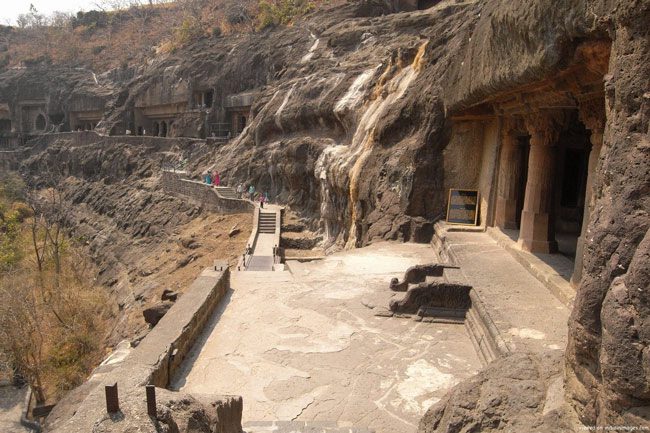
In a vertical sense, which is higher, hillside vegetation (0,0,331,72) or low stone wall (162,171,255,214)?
hillside vegetation (0,0,331,72)

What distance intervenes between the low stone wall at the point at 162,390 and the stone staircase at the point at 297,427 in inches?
14.5

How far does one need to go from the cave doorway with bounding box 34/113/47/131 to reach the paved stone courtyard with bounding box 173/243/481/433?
1979 inches

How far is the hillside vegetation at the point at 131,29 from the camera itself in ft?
140

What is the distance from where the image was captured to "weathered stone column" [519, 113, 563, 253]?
9.34 meters

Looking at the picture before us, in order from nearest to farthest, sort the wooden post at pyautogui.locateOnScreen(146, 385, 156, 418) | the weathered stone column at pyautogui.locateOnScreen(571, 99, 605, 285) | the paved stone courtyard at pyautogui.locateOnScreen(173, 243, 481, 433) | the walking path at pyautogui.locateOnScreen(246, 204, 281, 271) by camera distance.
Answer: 1. the wooden post at pyautogui.locateOnScreen(146, 385, 156, 418)
2. the paved stone courtyard at pyautogui.locateOnScreen(173, 243, 481, 433)
3. the weathered stone column at pyautogui.locateOnScreen(571, 99, 605, 285)
4. the walking path at pyautogui.locateOnScreen(246, 204, 281, 271)

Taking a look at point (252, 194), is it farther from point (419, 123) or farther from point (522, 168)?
point (522, 168)

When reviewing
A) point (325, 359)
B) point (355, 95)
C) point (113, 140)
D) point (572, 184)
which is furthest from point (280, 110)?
point (325, 359)

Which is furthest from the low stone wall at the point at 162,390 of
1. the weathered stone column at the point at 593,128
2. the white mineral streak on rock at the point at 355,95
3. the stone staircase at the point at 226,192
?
the stone staircase at the point at 226,192

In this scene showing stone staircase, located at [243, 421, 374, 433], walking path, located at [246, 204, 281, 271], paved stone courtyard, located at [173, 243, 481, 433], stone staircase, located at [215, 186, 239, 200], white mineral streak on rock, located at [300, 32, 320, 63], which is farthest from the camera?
white mineral streak on rock, located at [300, 32, 320, 63]

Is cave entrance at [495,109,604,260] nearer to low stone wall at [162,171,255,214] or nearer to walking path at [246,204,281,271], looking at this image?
walking path at [246,204,281,271]

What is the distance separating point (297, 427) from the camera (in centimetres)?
515

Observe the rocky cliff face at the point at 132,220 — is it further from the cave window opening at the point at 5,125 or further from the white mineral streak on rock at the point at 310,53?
the white mineral streak on rock at the point at 310,53

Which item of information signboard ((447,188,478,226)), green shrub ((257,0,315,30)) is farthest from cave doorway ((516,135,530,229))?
green shrub ((257,0,315,30))

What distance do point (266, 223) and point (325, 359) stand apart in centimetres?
1439
